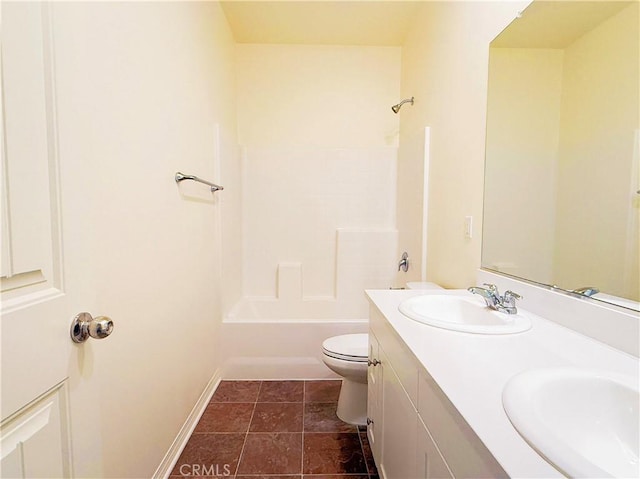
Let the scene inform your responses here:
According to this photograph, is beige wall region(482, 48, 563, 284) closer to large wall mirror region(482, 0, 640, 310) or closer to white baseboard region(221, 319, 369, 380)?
large wall mirror region(482, 0, 640, 310)

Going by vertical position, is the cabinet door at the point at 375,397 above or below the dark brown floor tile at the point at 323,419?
above

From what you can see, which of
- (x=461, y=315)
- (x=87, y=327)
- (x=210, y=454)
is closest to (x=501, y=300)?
(x=461, y=315)

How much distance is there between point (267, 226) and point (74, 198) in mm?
2072

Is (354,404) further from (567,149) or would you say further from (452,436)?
(567,149)

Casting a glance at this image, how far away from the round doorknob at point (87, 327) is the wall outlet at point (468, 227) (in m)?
1.45

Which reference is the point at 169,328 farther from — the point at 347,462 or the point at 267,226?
the point at 267,226

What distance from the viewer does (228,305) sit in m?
2.16

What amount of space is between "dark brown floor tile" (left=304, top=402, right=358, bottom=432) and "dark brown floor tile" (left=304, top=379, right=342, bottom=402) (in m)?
0.05

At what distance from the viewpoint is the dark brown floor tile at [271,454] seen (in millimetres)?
1289

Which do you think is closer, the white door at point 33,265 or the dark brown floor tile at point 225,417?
the white door at point 33,265

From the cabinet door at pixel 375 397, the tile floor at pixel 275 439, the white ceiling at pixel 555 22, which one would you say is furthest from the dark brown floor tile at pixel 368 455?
the white ceiling at pixel 555 22

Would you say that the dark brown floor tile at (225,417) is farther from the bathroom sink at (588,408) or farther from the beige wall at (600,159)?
the beige wall at (600,159)

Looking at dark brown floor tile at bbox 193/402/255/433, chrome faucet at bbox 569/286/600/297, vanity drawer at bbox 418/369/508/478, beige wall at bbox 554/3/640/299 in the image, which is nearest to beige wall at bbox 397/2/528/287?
beige wall at bbox 554/3/640/299

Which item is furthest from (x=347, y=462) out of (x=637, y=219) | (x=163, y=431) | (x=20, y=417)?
(x=637, y=219)
